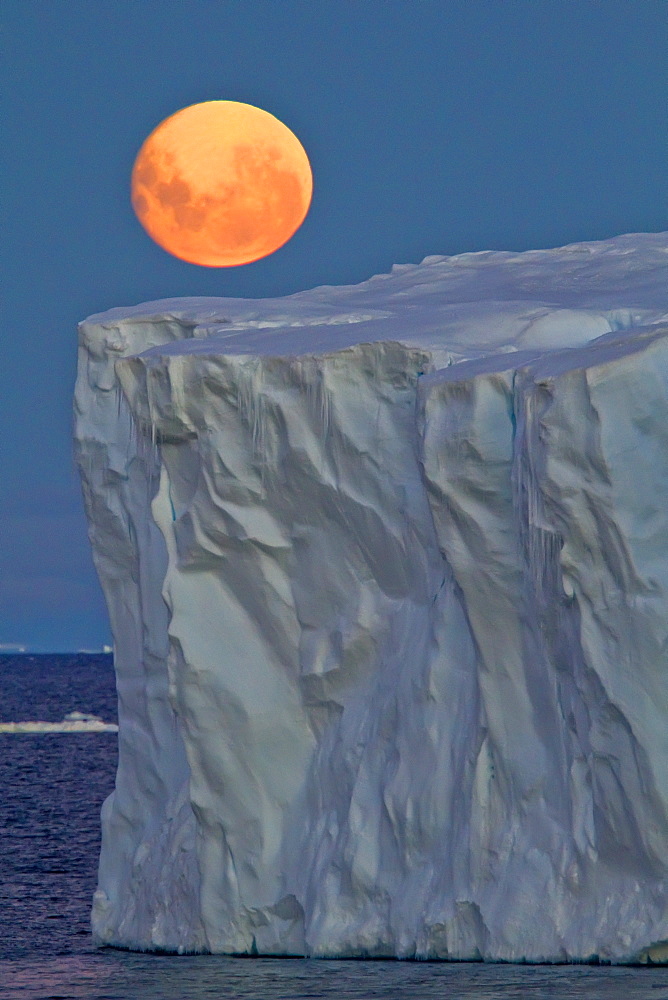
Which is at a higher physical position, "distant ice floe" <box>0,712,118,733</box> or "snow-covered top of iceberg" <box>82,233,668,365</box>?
"snow-covered top of iceberg" <box>82,233,668,365</box>

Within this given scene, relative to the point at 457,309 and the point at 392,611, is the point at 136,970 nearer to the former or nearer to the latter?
the point at 392,611

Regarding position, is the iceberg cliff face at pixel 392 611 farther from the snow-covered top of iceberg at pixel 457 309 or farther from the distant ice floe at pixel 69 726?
the distant ice floe at pixel 69 726

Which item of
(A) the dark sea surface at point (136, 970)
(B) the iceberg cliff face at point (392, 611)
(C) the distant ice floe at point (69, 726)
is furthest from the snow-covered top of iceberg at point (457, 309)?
(C) the distant ice floe at point (69, 726)

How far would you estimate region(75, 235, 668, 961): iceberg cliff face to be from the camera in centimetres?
1095

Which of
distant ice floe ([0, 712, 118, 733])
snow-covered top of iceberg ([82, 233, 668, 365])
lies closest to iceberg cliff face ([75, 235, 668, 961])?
snow-covered top of iceberg ([82, 233, 668, 365])

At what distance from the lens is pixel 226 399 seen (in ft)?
44.9

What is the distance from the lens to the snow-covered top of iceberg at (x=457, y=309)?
13281mm

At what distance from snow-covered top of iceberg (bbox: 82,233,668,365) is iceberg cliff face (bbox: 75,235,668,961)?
0.16ft

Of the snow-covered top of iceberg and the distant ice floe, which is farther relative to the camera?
the distant ice floe

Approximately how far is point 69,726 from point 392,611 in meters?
52.8

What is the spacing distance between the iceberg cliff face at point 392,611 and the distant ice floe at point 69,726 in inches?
1873

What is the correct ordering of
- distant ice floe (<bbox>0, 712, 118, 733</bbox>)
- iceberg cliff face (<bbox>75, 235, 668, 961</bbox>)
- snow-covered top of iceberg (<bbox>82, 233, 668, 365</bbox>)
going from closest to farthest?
iceberg cliff face (<bbox>75, 235, 668, 961</bbox>), snow-covered top of iceberg (<bbox>82, 233, 668, 365</bbox>), distant ice floe (<bbox>0, 712, 118, 733</bbox>)

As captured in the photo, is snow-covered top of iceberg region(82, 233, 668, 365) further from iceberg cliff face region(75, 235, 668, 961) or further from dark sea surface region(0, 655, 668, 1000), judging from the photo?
dark sea surface region(0, 655, 668, 1000)

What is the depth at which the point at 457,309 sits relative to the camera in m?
14.2
